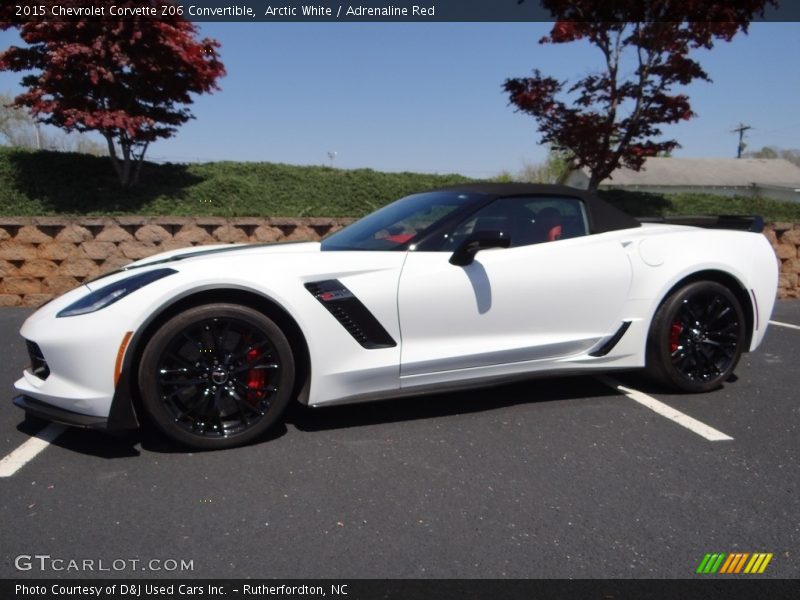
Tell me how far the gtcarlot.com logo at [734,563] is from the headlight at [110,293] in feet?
8.35

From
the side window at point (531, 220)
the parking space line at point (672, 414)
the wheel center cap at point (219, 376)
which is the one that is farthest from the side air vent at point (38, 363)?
the parking space line at point (672, 414)

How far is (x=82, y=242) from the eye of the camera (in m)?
7.52

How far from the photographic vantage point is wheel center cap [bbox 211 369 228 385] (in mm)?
2992

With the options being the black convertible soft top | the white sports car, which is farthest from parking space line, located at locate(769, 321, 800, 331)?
the black convertible soft top

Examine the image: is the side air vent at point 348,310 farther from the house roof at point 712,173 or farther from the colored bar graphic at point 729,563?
the house roof at point 712,173

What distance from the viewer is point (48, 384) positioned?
9.57ft

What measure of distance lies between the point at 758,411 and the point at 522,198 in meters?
1.87

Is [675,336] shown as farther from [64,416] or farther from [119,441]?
[64,416]

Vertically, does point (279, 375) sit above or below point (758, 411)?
above

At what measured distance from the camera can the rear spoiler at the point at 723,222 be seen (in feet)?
13.8

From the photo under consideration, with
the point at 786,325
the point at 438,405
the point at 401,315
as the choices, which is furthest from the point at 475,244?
the point at 786,325
